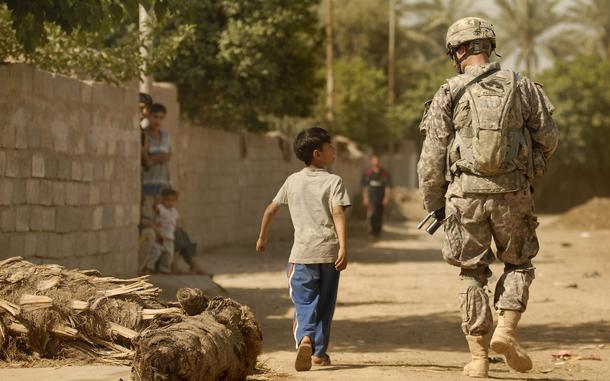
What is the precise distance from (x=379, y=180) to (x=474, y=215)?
56.8 ft

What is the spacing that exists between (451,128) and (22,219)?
4.19 m

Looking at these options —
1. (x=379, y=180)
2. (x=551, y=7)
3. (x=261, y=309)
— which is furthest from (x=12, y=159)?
(x=551, y=7)

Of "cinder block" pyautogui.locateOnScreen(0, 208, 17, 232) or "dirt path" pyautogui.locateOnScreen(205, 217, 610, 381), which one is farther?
"cinder block" pyautogui.locateOnScreen(0, 208, 17, 232)

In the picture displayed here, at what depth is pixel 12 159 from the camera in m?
9.77

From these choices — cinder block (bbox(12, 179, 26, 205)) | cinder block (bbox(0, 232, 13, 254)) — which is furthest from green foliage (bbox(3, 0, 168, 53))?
cinder block (bbox(0, 232, 13, 254))

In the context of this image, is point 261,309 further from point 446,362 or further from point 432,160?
point 432,160

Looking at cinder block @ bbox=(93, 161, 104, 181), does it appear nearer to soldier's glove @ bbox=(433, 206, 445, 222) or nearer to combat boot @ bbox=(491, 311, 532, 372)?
soldier's glove @ bbox=(433, 206, 445, 222)

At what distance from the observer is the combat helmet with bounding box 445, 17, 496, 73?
7.07 metres

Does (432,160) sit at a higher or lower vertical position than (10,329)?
higher

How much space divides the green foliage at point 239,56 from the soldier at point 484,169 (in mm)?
13580

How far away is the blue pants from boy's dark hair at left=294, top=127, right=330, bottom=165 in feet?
2.26

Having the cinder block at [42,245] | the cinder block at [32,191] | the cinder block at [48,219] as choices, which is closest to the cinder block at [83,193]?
the cinder block at [48,219]

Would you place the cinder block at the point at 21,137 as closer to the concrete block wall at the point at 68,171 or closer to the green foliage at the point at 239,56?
the concrete block wall at the point at 68,171

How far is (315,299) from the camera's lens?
7.71 meters
